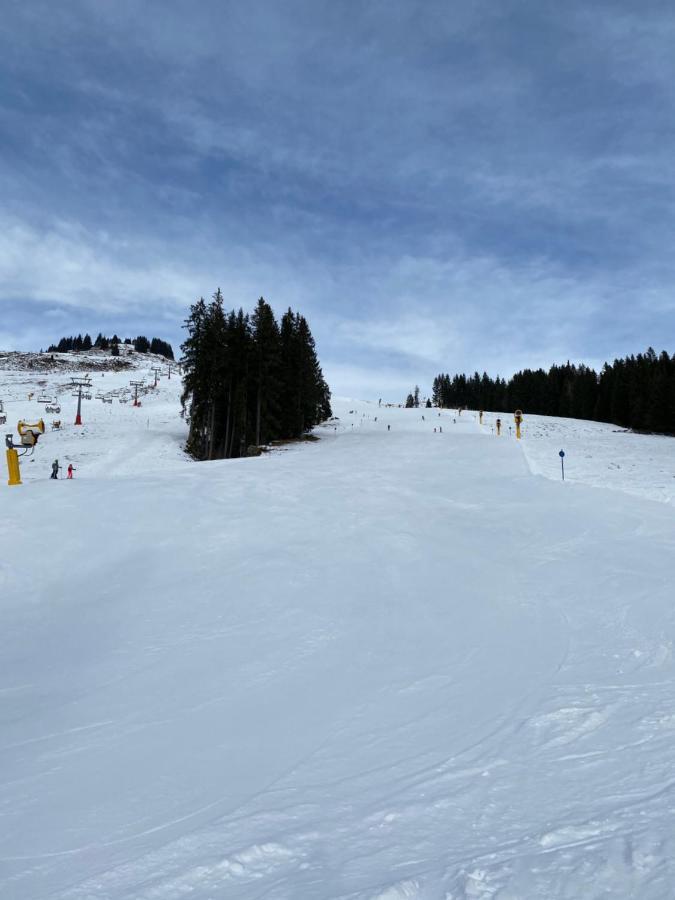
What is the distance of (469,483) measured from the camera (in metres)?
16.8

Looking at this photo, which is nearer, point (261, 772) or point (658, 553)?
point (261, 772)

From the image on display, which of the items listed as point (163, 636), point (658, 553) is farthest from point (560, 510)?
point (163, 636)

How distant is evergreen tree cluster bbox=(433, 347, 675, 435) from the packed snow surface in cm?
6904

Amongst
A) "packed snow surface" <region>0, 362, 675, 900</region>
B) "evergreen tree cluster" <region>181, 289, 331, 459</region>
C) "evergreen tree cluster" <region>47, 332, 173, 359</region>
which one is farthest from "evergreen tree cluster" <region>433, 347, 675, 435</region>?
"evergreen tree cluster" <region>47, 332, 173, 359</region>

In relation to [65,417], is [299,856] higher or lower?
lower

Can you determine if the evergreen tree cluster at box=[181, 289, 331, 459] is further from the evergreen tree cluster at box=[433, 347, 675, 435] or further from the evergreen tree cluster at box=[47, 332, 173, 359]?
the evergreen tree cluster at box=[47, 332, 173, 359]

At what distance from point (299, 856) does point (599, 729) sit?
2.61 meters

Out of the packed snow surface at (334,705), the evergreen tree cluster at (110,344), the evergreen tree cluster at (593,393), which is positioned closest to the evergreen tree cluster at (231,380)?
the packed snow surface at (334,705)

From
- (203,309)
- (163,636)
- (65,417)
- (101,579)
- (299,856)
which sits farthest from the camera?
(65,417)

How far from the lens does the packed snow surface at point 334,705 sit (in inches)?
114

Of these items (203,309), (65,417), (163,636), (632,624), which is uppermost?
(203,309)

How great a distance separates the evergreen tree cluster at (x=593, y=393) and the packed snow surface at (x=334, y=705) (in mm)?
69042

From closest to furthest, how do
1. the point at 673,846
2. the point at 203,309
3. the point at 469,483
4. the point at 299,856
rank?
the point at 673,846 < the point at 299,856 < the point at 469,483 < the point at 203,309

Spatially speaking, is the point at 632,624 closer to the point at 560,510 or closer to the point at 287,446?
the point at 560,510
